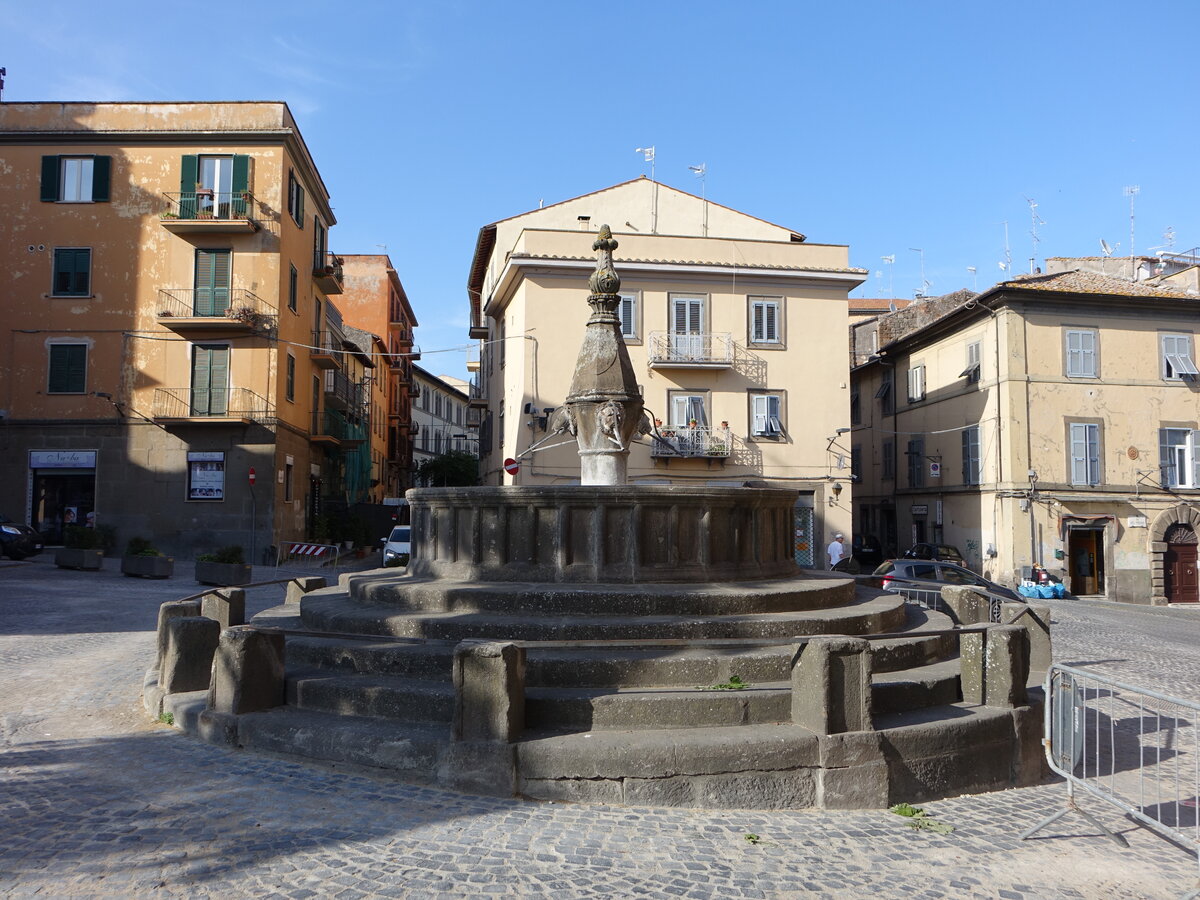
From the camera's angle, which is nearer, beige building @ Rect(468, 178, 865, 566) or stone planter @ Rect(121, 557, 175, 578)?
stone planter @ Rect(121, 557, 175, 578)

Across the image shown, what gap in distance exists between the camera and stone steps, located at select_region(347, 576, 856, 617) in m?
8.25

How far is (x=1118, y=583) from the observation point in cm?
2920

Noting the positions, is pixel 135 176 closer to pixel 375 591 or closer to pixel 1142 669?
pixel 375 591

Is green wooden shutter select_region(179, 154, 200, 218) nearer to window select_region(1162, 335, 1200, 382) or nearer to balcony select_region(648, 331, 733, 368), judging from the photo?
balcony select_region(648, 331, 733, 368)

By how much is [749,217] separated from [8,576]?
25.9 meters

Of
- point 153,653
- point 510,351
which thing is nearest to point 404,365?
point 510,351

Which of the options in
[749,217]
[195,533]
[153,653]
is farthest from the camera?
[749,217]

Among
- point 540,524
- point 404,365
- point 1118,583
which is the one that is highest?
point 404,365

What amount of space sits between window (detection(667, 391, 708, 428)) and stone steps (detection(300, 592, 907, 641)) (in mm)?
20660

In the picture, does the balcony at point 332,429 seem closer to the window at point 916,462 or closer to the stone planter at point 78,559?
the stone planter at point 78,559

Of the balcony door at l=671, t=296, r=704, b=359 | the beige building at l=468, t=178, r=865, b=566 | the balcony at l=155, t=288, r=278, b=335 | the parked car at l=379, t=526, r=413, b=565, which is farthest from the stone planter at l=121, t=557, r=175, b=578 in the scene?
the balcony door at l=671, t=296, r=704, b=359

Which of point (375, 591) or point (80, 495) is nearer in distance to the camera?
point (375, 591)

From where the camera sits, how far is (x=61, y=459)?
27.5 metres

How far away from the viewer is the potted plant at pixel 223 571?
21.2 meters
